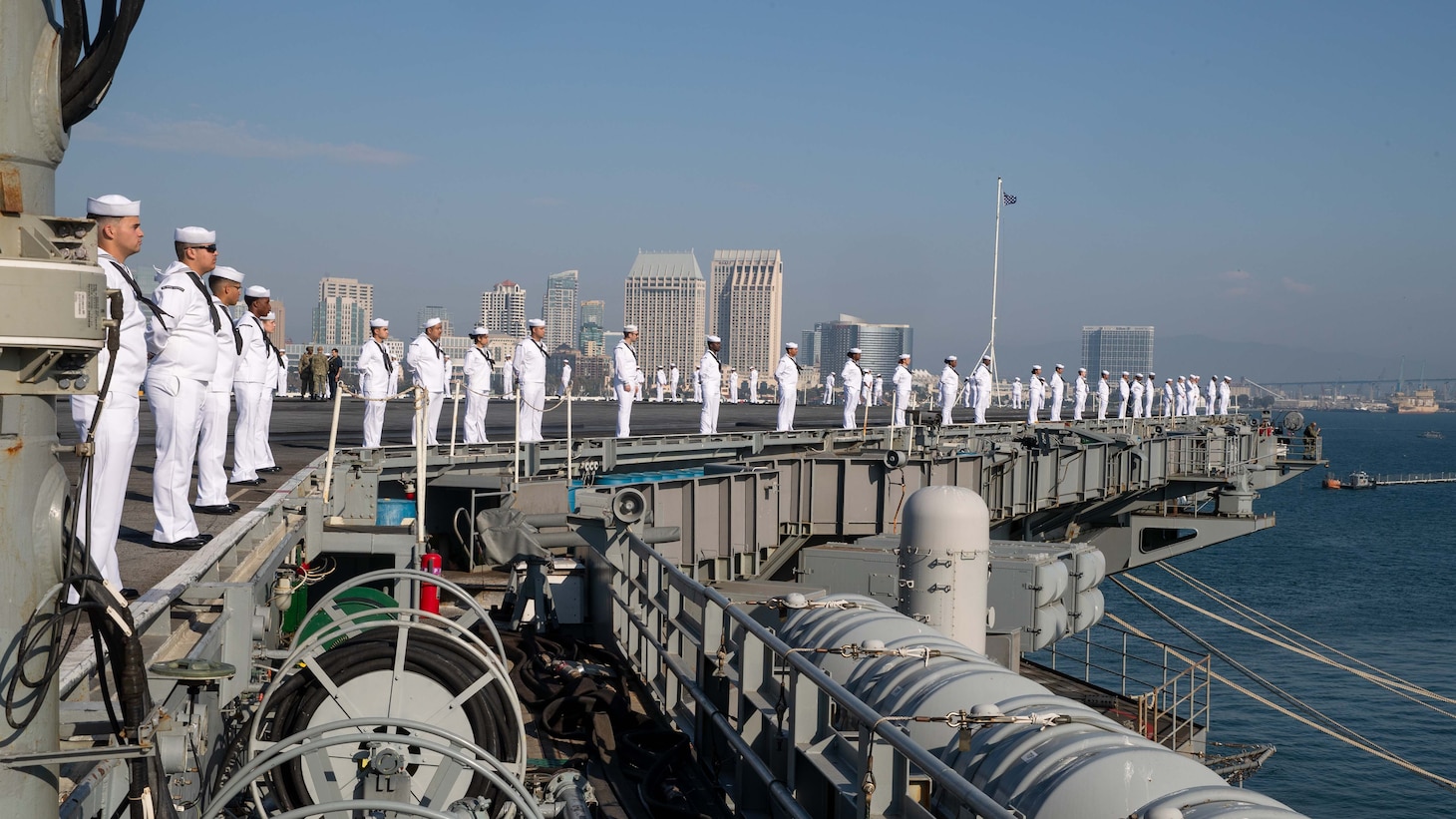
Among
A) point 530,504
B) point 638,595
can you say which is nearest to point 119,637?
point 638,595

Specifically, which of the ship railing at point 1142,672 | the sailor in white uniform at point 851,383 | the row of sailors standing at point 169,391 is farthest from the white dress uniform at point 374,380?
the sailor in white uniform at point 851,383

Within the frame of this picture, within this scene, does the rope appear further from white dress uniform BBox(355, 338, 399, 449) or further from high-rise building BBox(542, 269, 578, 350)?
high-rise building BBox(542, 269, 578, 350)

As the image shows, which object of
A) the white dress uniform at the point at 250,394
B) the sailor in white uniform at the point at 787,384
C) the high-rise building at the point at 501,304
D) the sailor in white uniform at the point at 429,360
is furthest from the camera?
the high-rise building at the point at 501,304

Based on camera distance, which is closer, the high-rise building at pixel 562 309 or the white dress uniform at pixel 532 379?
the white dress uniform at pixel 532 379

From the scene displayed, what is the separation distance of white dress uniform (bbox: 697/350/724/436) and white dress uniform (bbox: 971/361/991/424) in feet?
53.1

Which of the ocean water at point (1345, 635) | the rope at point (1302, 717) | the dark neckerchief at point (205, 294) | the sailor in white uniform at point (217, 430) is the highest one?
the dark neckerchief at point (205, 294)

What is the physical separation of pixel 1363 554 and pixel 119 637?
6945cm

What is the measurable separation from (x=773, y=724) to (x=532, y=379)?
1546cm

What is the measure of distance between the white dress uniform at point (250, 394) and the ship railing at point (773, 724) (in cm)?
593

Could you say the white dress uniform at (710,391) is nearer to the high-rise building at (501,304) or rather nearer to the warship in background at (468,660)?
the warship in background at (468,660)

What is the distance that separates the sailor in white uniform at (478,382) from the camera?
789 inches

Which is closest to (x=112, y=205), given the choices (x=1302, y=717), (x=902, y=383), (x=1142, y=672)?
(x=1302, y=717)

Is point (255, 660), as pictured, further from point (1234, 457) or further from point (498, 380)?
point (498, 380)

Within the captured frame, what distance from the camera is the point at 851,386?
1237 inches
